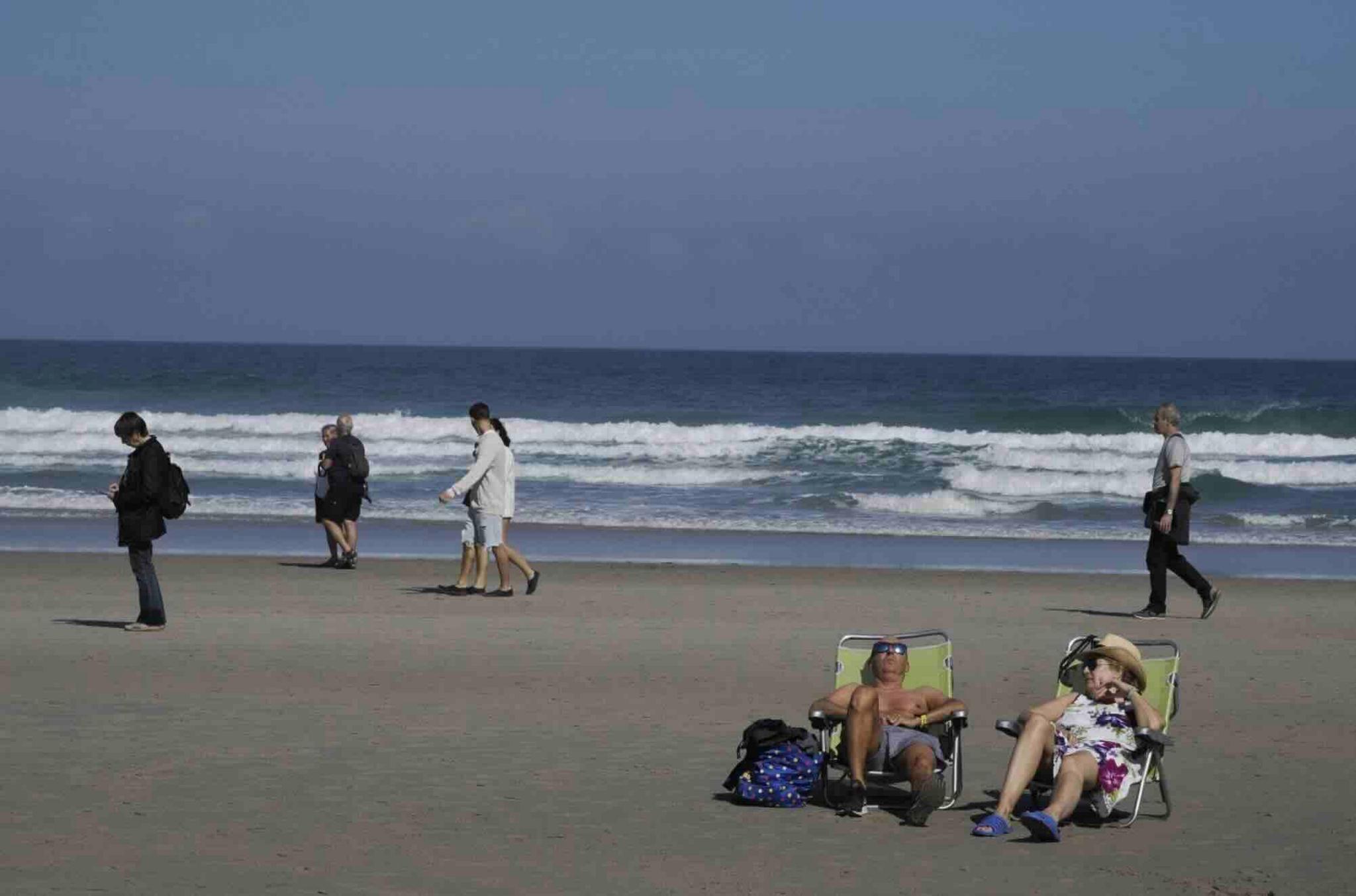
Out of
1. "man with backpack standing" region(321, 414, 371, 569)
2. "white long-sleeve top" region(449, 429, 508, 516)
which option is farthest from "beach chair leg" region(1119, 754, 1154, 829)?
"man with backpack standing" region(321, 414, 371, 569)

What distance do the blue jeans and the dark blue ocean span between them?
21.3 ft

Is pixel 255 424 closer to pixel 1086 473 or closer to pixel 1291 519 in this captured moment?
pixel 1086 473

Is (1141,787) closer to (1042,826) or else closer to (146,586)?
(1042,826)

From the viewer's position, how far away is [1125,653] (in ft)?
22.4

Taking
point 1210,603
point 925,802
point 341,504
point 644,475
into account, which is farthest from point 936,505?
point 925,802

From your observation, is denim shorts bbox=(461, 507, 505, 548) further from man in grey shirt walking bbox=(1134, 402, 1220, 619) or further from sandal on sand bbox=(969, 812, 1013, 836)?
sandal on sand bbox=(969, 812, 1013, 836)

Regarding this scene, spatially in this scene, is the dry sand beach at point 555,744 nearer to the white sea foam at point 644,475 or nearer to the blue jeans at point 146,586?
the blue jeans at point 146,586

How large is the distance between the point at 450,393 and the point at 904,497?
33.8 metres

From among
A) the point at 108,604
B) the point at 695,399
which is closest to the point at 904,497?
the point at 108,604

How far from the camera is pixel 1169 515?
1226 cm

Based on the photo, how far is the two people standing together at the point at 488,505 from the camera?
12969mm

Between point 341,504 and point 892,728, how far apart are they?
941cm

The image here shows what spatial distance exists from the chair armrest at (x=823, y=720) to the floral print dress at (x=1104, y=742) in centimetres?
93

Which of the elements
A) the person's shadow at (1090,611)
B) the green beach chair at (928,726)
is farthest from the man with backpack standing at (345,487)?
the green beach chair at (928,726)
